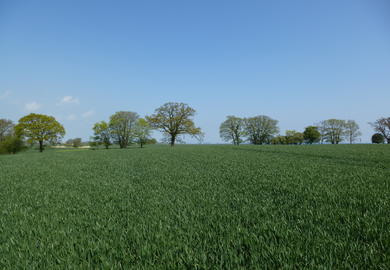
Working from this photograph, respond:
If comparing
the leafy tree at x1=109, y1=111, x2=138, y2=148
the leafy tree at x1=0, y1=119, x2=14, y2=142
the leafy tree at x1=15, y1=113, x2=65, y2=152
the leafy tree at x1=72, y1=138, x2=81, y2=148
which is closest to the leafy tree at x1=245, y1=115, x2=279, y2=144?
the leafy tree at x1=109, y1=111, x2=138, y2=148

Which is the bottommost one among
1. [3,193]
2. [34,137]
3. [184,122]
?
[3,193]

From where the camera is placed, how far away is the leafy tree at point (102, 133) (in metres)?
55.7

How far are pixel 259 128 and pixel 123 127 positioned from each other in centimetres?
5455

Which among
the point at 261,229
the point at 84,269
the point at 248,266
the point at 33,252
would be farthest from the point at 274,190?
the point at 33,252

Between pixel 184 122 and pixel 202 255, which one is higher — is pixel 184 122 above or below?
above

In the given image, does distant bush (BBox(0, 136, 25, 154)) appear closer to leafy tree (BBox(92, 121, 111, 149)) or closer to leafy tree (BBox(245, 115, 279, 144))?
leafy tree (BBox(92, 121, 111, 149))

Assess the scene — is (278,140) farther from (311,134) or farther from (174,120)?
(174,120)

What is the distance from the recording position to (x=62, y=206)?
11.7ft

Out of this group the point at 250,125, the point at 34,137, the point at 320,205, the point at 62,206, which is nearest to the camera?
the point at 320,205

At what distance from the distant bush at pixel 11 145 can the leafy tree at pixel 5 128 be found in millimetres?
8183

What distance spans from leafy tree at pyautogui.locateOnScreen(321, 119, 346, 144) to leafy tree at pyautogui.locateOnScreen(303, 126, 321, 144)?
571cm

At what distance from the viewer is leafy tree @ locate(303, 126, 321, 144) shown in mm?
72681

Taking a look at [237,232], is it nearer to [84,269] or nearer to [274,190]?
[84,269]

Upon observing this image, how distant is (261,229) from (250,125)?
75.7 metres
